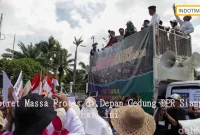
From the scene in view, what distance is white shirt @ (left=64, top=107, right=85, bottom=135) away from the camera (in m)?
1.68

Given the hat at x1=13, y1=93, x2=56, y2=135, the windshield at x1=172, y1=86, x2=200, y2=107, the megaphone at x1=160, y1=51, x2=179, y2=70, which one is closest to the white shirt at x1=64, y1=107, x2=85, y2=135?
the hat at x1=13, y1=93, x2=56, y2=135

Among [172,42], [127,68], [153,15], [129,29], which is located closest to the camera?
[172,42]

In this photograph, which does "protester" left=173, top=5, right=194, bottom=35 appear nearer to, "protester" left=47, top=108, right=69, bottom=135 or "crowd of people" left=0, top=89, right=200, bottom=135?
"crowd of people" left=0, top=89, right=200, bottom=135

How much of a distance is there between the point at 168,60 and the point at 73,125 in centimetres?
412

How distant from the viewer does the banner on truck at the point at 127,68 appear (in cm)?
547

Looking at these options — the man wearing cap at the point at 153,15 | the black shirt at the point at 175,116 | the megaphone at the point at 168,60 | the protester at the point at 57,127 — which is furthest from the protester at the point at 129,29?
the protester at the point at 57,127

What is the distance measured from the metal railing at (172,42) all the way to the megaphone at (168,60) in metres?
0.18

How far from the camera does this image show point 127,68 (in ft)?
20.2

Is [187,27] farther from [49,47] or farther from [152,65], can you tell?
[49,47]

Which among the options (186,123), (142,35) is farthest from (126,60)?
(186,123)

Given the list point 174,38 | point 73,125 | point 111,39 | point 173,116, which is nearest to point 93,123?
point 73,125

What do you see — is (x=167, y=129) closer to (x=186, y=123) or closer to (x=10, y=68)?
(x=186, y=123)

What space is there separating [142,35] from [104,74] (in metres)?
2.03

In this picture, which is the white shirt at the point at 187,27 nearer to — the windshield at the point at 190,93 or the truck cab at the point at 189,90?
the truck cab at the point at 189,90
